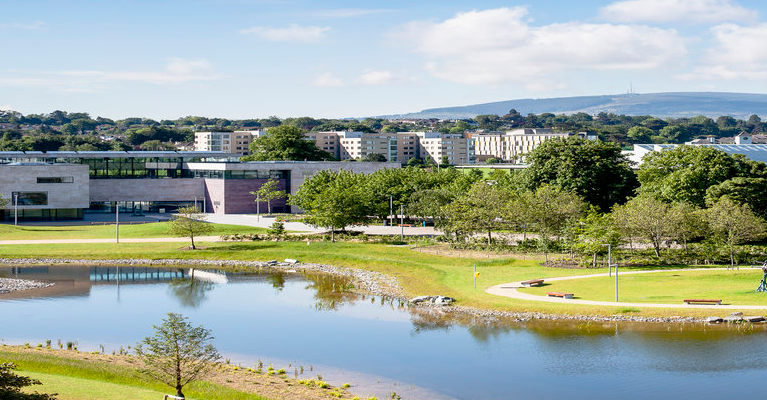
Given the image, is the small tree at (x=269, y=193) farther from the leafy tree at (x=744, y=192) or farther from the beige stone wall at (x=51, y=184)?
the leafy tree at (x=744, y=192)

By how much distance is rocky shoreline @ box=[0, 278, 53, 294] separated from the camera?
58.4 meters

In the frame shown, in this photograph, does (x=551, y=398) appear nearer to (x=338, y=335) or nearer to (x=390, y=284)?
(x=338, y=335)

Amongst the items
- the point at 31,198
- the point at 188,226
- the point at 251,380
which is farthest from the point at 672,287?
the point at 31,198

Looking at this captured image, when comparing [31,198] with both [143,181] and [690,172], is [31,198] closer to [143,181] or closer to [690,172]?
[143,181]

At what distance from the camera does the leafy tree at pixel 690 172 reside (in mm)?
77375

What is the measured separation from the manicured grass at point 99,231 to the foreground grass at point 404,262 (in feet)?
22.2

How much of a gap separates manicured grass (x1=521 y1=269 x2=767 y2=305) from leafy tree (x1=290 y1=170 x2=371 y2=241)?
30191 millimetres

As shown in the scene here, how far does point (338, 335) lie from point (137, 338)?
10823 millimetres

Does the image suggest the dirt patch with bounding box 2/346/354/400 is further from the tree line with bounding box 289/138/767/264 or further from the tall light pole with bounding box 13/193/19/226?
the tall light pole with bounding box 13/193/19/226

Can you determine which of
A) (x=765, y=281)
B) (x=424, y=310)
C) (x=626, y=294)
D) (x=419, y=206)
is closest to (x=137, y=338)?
(x=424, y=310)

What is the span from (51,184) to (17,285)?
45.4m

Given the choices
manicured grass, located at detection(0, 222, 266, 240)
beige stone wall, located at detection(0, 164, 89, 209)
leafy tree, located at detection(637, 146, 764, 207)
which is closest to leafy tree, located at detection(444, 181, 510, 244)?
leafy tree, located at detection(637, 146, 764, 207)

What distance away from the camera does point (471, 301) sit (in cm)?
5062

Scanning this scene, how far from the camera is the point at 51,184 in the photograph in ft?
334
